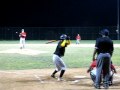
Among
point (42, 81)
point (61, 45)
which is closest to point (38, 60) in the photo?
point (61, 45)

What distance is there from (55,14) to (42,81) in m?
54.3

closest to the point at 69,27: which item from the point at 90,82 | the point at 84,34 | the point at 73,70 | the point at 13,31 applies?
the point at 84,34

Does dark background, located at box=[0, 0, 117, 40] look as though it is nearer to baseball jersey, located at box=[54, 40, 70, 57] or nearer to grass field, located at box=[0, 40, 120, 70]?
grass field, located at box=[0, 40, 120, 70]

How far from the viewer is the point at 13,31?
205ft

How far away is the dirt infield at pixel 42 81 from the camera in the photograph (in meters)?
13.2

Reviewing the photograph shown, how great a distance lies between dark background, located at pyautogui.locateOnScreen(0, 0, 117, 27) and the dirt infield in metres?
50.2

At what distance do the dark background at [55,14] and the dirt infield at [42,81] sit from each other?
165ft

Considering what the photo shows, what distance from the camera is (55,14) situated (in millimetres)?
68562

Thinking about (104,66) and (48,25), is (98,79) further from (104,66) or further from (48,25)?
(48,25)

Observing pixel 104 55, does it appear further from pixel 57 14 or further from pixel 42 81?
pixel 57 14

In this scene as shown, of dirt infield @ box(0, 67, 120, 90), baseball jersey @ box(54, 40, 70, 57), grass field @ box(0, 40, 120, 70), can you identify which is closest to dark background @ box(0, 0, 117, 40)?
grass field @ box(0, 40, 120, 70)

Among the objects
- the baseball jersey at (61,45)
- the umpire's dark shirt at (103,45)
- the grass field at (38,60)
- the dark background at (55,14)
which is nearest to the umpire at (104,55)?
the umpire's dark shirt at (103,45)

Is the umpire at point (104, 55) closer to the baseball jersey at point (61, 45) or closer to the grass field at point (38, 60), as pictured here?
the baseball jersey at point (61, 45)

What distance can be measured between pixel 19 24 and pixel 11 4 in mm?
4252
